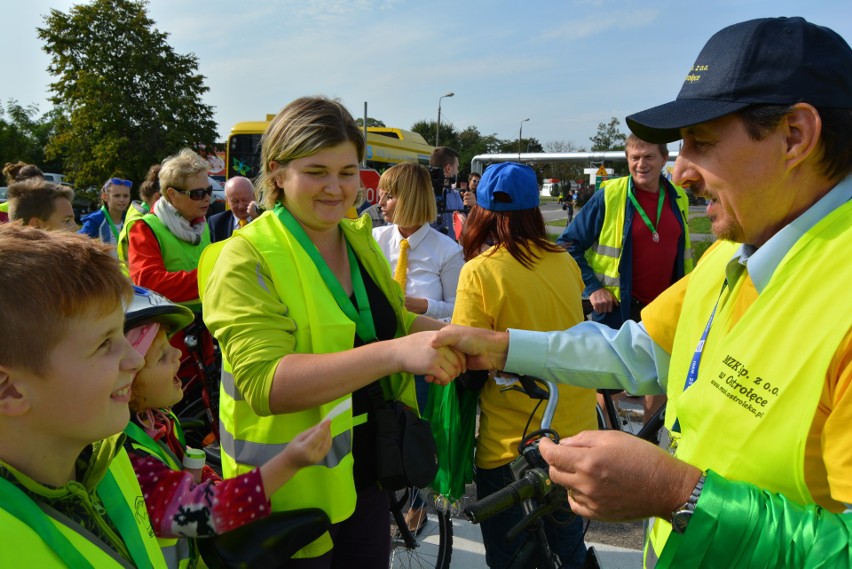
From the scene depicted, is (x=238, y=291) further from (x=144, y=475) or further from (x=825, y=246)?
(x=825, y=246)

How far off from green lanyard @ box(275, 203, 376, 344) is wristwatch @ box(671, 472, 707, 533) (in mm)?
1125

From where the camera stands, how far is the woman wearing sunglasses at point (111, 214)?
21.5 feet

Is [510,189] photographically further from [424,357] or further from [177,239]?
[177,239]

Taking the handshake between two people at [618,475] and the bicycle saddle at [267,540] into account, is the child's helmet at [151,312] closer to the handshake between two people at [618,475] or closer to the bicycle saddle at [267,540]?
the bicycle saddle at [267,540]

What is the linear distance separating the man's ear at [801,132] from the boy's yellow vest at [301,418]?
4.07 ft

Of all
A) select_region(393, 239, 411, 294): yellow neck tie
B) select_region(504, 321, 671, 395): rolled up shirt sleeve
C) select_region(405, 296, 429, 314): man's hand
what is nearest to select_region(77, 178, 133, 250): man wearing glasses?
select_region(393, 239, 411, 294): yellow neck tie

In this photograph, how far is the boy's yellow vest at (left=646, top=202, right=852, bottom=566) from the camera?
102cm

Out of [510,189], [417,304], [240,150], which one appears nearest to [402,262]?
[417,304]

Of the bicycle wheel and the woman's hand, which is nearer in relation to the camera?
the woman's hand

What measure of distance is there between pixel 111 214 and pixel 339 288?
617 centimetres

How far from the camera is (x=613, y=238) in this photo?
14.7ft

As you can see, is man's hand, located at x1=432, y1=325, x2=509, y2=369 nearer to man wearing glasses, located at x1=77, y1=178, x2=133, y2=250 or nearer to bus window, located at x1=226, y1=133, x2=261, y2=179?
man wearing glasses, located at x1=77, y1=178, x2=133, y2=250

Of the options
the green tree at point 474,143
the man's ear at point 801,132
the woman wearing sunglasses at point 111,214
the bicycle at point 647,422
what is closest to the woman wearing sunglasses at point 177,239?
the woman wearing sunglasses at point 111,214

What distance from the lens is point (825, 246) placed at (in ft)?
3.60
